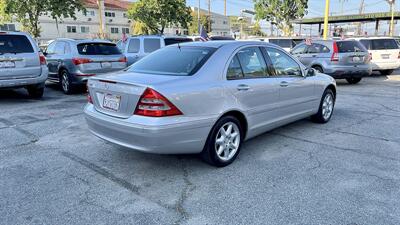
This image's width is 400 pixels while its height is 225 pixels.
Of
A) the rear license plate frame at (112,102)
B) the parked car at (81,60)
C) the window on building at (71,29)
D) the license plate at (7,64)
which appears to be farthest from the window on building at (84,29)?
the rear license plate frame at (112,102)

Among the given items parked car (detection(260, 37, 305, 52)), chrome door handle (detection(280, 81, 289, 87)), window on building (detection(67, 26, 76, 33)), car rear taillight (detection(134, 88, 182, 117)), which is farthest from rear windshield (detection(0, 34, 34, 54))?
window on building (detection(67, 26, 76, 33))

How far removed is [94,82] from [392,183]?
378 cm

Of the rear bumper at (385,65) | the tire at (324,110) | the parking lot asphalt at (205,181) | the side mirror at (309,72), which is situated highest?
the side mirror at (309,72)

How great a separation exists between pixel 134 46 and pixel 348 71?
7594 mm

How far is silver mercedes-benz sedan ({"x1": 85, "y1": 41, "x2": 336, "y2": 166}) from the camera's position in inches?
145

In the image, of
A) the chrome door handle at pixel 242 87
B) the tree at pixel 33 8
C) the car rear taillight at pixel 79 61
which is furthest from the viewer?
the tree at pixel 33 8

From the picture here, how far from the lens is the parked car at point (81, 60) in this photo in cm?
959

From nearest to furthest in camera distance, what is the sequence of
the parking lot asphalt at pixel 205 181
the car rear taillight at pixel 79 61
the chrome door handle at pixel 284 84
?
the parking lot asphalt at pixel 205 181, the chrome door handle at pixel 284 84, the car rear taillight at pixel 79 61

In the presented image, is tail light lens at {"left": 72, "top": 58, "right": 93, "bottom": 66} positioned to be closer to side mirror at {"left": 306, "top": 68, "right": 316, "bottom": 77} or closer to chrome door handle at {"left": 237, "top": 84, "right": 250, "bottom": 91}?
side mirror at {"left": 306, "top": 68, "right": 316, "bottom": 77}

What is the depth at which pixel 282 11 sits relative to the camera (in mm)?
A: 34500

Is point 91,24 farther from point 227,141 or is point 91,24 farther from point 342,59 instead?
point 227,141

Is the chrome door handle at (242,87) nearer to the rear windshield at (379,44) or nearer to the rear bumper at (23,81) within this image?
the rear bumper at (23,81)

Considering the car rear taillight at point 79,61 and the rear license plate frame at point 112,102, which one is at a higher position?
the car rear taillight at point 79,61

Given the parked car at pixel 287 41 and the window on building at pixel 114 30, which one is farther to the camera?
the window on building at pixel 114 30
